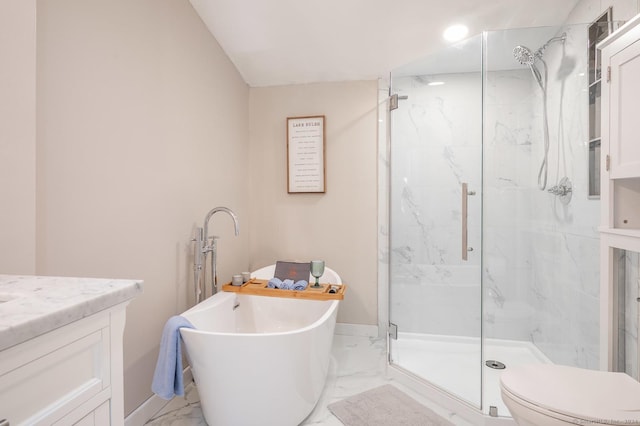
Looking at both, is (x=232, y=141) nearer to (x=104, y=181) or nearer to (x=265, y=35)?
(x=265, y=35)

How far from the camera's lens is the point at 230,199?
8.69 ft

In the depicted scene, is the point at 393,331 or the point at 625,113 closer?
the point at 625,113

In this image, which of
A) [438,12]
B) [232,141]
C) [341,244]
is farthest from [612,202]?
[232,141]

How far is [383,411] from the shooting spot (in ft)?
5.87

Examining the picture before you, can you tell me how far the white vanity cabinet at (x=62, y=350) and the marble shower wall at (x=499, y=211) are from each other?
80.0 inches

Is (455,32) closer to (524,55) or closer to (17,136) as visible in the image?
(524,55)

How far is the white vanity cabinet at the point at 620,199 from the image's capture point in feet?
4.18

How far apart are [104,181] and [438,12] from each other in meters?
2.25

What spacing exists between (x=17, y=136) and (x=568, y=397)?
6.50 ft

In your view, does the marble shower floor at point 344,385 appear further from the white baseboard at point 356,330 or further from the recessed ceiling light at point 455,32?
the recessed ceiling light at point 455,32

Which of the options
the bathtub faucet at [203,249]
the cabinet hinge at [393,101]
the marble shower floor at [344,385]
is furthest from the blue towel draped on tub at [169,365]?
the cabinet hinge at [393,101]

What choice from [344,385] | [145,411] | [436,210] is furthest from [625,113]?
[145,411]

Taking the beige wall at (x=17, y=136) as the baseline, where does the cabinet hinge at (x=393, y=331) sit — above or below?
below

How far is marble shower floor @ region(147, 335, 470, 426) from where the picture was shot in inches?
67.7
